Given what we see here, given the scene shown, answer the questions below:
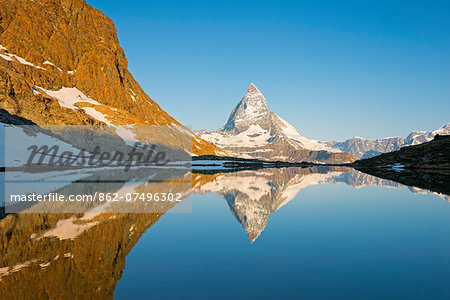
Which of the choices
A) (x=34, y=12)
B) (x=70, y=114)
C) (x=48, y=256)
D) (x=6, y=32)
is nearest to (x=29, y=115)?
(x=70, y=114)

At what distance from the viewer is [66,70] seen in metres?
142

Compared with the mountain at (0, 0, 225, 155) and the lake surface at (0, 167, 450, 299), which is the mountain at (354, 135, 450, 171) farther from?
the mountain at (0, 0, 225, 155)

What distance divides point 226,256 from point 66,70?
15355 cm

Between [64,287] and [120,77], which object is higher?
[120,77]

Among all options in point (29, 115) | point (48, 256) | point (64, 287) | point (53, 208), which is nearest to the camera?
point (64, 287)

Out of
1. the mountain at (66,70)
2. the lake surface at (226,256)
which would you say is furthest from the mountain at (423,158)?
the mountain at (66,70)

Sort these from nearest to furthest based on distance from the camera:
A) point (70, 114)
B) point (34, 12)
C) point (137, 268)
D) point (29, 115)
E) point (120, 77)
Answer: point (137, 268) → point (29, 115) → point (70, 114) → point (34, 12) → point (120, 77)

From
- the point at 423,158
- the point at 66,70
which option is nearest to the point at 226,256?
the point at 423,158

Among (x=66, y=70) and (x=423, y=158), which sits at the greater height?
(x=66, y=70)

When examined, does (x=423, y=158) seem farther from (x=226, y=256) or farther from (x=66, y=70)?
(x=66, y=70)

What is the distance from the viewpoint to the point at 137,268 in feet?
35.7

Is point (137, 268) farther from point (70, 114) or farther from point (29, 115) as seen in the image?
point (70, 114)

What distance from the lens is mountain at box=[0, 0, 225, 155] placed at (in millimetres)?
94875

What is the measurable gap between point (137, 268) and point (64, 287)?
229cm
